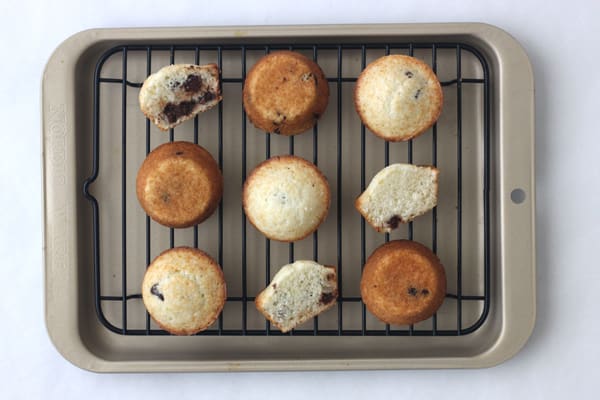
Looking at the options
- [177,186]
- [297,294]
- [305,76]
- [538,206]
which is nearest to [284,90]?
[305,76]

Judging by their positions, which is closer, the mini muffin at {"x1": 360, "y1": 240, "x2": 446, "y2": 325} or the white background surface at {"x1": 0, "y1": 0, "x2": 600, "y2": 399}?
the mini muffin at {"x1": 360, "y1": 240, "x2": 446, "y2": 325}

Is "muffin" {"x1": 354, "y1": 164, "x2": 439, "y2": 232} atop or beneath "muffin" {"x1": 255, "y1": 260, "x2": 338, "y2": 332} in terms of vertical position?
atop

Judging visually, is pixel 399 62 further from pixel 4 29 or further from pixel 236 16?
pixel 4 29

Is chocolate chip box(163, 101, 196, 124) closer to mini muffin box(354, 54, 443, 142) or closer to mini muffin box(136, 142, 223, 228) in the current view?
mini muffin box(136, 142, 223, 228)

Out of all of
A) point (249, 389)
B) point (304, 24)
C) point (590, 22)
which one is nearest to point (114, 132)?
point (304, 24)

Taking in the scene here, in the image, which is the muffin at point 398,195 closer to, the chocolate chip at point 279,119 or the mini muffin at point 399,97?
the mini muffin at point 399,97

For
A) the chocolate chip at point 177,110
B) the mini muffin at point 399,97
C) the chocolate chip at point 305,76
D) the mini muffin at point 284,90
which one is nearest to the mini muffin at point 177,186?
the chocolate chip at point 177,110

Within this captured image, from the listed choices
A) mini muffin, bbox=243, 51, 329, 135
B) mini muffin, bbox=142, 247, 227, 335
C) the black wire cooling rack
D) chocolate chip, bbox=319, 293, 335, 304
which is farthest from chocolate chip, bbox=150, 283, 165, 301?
mini muffin, bbox=243, 51, 329, 135

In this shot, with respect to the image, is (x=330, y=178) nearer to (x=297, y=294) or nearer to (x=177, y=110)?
(x=297, y=294)
